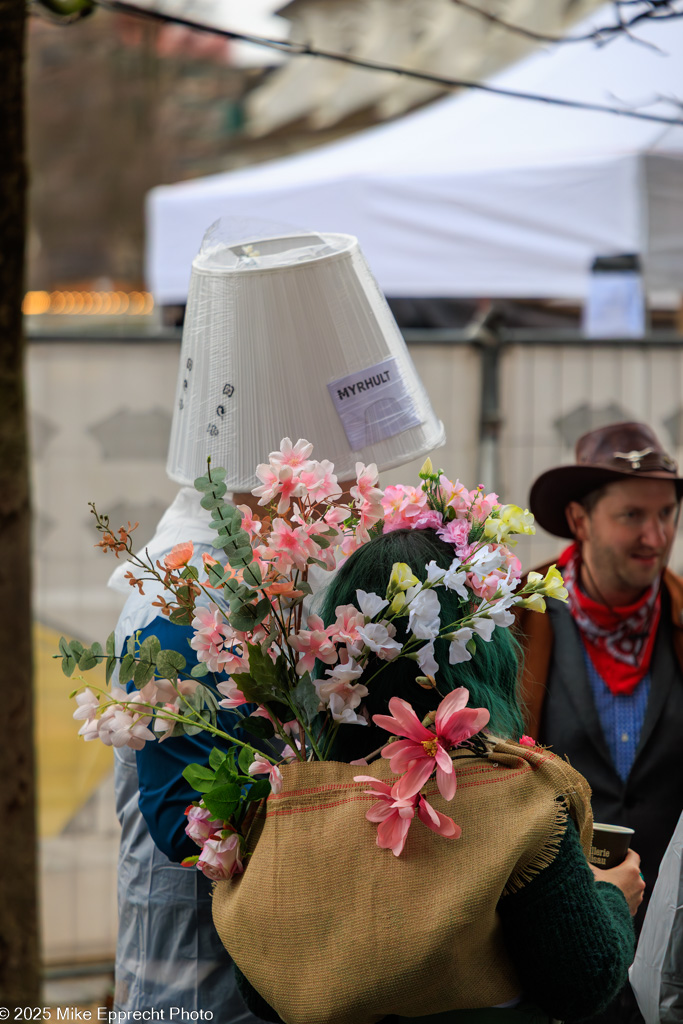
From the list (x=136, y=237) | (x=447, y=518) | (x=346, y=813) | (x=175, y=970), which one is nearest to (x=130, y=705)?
(x=346, y=813)

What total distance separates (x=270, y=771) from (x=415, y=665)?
0.22 metres

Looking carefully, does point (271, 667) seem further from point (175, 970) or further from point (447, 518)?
point (175, 970)

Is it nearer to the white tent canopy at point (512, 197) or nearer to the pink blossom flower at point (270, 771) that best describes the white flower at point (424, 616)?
the pink blossom flower at point (270, 771)

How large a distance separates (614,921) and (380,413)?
0.84m

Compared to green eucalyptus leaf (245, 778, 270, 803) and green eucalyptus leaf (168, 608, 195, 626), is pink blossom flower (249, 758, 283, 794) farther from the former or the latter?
green eucalyptus leaf (168, 608, 195, 626)

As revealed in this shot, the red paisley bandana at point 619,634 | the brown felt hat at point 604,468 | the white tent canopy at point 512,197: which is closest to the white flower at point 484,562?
the red paisley bandana at point 619,634

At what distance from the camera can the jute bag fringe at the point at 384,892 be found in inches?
45.0

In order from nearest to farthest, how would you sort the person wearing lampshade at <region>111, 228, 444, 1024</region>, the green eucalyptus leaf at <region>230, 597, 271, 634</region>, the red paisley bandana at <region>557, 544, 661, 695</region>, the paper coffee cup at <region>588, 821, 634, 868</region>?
the green eucalyptus leaf at <region>230, 597, 271, 634</region> < the paper coffee cup at <region>588, 821, 634, 868</region> < the person wearing lampshade at <region>111, 228, 444, 1024</region> < the red paisley bandana at <region>557, 544, 661, 695</region>

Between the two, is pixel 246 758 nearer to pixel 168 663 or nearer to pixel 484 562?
pixel 168 663

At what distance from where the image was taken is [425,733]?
118 centimetres

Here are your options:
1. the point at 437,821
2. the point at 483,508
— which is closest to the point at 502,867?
the point at 437,821

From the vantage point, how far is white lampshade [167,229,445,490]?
1681 millimetres

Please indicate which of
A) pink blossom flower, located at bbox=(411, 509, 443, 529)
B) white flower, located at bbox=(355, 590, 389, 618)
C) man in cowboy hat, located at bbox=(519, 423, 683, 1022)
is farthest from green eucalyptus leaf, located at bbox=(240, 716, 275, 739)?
man in cowboy hat, located at bbox=(519, 423, 683, 1022)

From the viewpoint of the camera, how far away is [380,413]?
1707 millimetres
